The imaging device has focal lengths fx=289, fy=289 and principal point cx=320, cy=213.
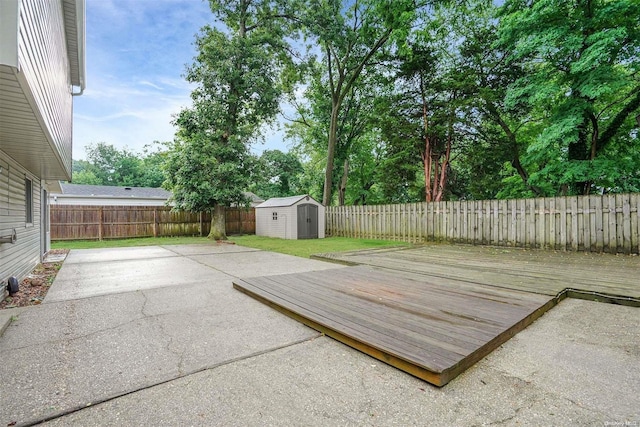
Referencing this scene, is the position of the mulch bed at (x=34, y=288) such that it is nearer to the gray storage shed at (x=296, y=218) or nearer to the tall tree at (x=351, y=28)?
the gray storage shed at (x=296, y=218)

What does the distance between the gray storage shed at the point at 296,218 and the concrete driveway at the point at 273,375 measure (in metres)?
9.61

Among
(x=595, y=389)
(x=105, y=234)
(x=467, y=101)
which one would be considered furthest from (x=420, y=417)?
(x=105, y=234)

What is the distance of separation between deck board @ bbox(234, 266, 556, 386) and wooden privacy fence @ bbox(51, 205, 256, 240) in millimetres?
11862

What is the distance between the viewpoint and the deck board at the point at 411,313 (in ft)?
6.60

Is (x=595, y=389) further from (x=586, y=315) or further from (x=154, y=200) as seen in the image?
(x=154, y=200)

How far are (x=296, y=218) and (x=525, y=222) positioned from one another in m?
8.32

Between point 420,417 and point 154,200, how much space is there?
25.2 m

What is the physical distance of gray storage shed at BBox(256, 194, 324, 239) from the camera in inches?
508

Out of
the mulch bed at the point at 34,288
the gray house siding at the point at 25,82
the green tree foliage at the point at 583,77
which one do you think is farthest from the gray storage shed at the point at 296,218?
the gray house siding at the point at 25,82

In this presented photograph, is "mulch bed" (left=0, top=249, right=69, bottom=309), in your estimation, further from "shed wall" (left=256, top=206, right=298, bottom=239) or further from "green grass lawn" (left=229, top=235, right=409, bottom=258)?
"shed wall" (left=256, top=206, right=298, bottom=239)

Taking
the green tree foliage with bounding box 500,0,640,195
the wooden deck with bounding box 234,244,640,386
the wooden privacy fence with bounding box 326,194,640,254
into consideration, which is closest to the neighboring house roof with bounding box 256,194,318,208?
the wooden privacy fence with bounding box 326,194,640,254

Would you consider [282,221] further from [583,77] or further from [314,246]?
[583,77]

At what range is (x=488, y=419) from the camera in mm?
1491

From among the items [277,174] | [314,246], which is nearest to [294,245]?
[314,246]
